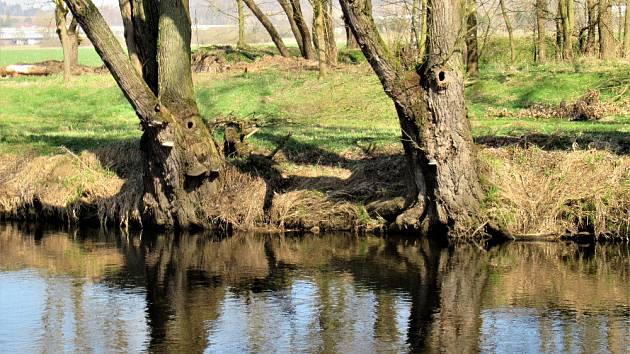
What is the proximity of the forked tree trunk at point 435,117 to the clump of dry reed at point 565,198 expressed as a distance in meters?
0.52

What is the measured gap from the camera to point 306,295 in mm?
14234

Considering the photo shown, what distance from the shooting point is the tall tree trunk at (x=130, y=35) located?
Answer: 20084 mm

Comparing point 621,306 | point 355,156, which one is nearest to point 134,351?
point 621,306

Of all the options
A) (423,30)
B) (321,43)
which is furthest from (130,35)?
(321,43)

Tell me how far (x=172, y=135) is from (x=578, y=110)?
33.2 feet

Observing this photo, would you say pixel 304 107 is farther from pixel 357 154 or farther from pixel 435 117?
pixel 435 117

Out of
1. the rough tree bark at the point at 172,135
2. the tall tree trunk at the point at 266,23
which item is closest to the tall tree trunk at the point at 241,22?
the tall tree trunk at the point at 266,23

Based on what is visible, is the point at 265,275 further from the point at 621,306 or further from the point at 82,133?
the point at 82,133

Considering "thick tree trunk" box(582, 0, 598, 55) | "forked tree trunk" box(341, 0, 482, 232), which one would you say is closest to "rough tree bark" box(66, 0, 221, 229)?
"forked tree trunk" box(341, 0, 482, 232)

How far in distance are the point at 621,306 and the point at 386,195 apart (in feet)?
20.6

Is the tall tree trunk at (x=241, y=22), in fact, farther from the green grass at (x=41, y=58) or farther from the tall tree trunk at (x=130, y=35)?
the green grass at (x=41, y=58)

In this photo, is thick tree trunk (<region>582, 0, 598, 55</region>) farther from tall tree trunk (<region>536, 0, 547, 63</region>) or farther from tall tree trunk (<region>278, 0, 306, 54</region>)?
tall tree trunk (<region>278, 0, 306, 54</region>)

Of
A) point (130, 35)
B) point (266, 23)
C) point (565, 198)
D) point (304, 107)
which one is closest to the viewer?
point (565, 198)

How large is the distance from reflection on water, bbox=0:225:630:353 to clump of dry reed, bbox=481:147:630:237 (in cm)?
46
